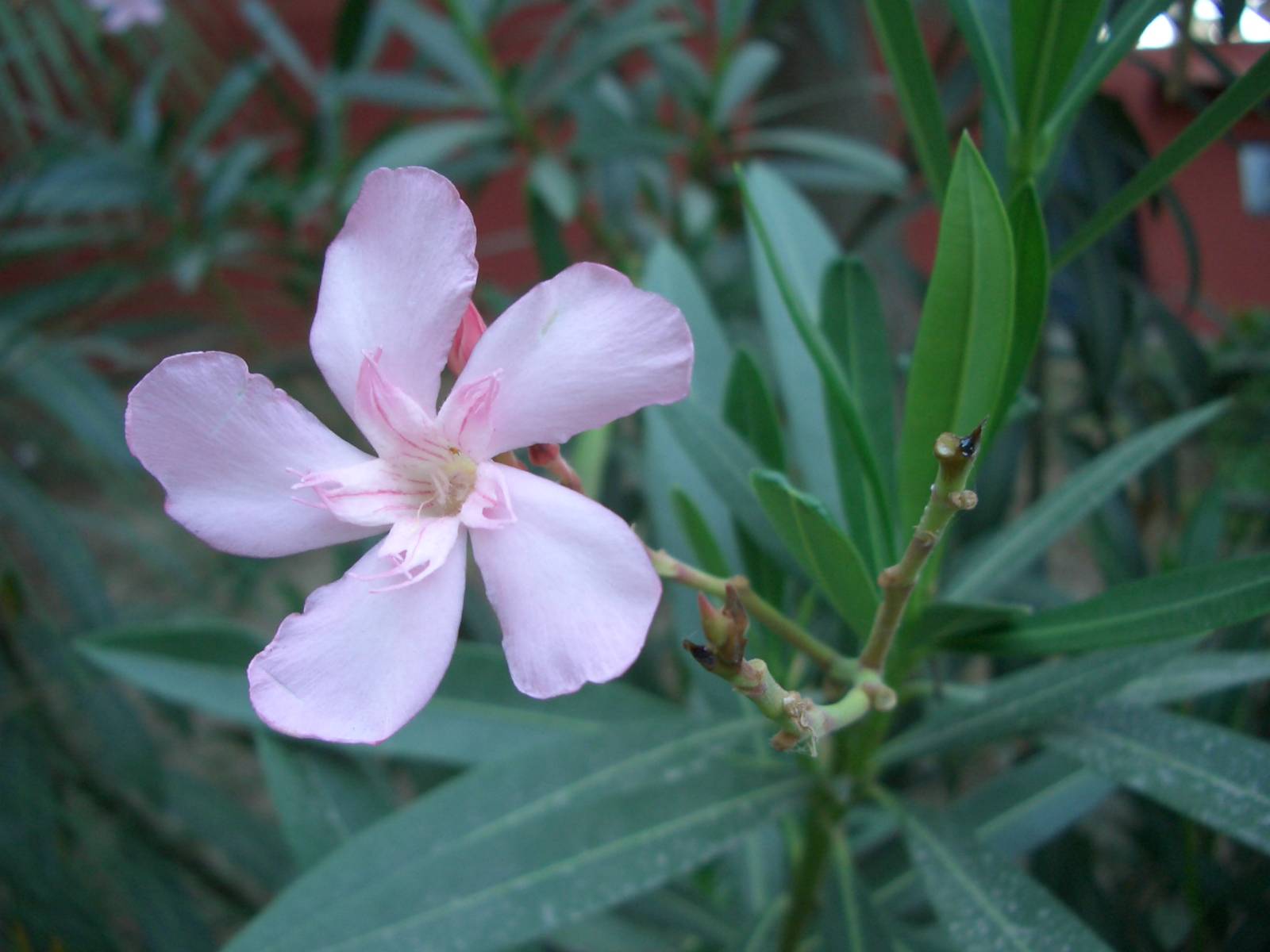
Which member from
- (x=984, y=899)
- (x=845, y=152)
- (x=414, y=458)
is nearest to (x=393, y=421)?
(x=414, y=458)

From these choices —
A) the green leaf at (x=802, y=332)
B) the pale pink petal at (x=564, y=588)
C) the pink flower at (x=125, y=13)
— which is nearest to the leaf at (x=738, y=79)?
the green leaf at (x=802, y=332)

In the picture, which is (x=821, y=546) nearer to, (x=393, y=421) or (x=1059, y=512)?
(x=393, y=421)

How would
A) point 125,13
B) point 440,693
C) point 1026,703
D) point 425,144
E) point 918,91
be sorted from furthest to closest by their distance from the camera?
point 125,13, point 425,144, point 440,693, point 1026,703, point 918,91

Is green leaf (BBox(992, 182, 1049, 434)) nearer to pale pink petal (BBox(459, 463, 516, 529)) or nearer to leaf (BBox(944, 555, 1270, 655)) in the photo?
leaf (BBox(944, 555, 1270, 655))

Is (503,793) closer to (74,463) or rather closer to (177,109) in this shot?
(74,463)

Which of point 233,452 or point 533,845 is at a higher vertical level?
point 233,452

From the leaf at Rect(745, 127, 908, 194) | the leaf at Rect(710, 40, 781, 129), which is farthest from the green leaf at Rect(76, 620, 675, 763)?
the leaf at Rect(710, 40, 781, 129)
